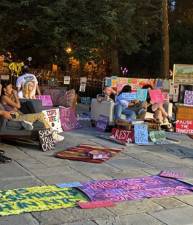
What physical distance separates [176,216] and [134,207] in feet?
1.72

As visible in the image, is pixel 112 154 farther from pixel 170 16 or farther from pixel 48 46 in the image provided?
pixel 170 16

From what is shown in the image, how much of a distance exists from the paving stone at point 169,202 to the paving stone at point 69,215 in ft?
2.57

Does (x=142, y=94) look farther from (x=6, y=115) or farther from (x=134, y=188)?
(x=134, y=188)

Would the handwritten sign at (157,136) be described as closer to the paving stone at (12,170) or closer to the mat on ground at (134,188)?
the mat on ground at (134,188)

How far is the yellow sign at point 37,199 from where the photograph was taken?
18.9 ft

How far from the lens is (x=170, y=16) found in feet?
107

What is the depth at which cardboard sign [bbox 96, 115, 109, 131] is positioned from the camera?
40.4ft

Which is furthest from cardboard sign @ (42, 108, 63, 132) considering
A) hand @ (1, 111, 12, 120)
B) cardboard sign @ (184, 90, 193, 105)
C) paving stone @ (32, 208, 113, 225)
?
paving stone @ (32, 208, 113, 225)

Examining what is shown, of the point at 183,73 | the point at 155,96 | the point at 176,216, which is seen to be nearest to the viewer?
the point at 176,216

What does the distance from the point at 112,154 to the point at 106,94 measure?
4.22 metres

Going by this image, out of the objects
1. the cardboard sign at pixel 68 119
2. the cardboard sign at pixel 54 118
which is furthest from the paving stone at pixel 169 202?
the cardboard sign at pixel 68 119

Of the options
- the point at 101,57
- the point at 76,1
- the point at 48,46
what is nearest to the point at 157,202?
the point at 76,1

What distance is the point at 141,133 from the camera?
34.8ft

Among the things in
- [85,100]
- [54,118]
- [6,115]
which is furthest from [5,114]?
[85,100]
